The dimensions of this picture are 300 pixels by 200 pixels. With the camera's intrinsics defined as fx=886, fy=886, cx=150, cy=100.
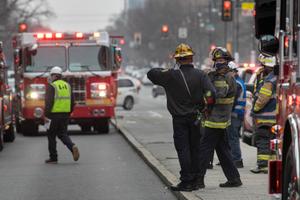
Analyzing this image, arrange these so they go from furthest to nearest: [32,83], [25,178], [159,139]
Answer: [32,83] < [159,139] < [25,178]

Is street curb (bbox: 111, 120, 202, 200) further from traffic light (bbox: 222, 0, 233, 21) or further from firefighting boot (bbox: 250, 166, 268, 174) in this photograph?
traffic light (bbox: 222, 0, 233, 21)

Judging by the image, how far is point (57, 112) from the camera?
1695 cm

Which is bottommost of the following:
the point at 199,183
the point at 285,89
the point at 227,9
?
the point at 199,183

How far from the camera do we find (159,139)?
21875 millimetres

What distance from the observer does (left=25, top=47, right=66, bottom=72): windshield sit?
25234mm

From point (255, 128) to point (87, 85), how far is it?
489 inches

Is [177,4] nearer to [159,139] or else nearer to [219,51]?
[159,139]

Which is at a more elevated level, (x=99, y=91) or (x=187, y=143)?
(x=187, y=143)

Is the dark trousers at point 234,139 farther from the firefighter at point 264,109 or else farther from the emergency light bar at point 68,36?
the emergency light bar at point 68,36

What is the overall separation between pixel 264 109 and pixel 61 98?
208 inches

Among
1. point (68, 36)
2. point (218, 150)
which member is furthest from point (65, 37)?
point (218, 150)

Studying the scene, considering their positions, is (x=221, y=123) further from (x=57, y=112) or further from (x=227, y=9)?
(x=227, y=9)

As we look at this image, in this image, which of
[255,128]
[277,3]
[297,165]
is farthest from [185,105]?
[297,165]

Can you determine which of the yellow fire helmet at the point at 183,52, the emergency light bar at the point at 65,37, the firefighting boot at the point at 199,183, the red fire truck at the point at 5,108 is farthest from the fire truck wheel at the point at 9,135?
the yellow fire helmet at the point at 183,52
